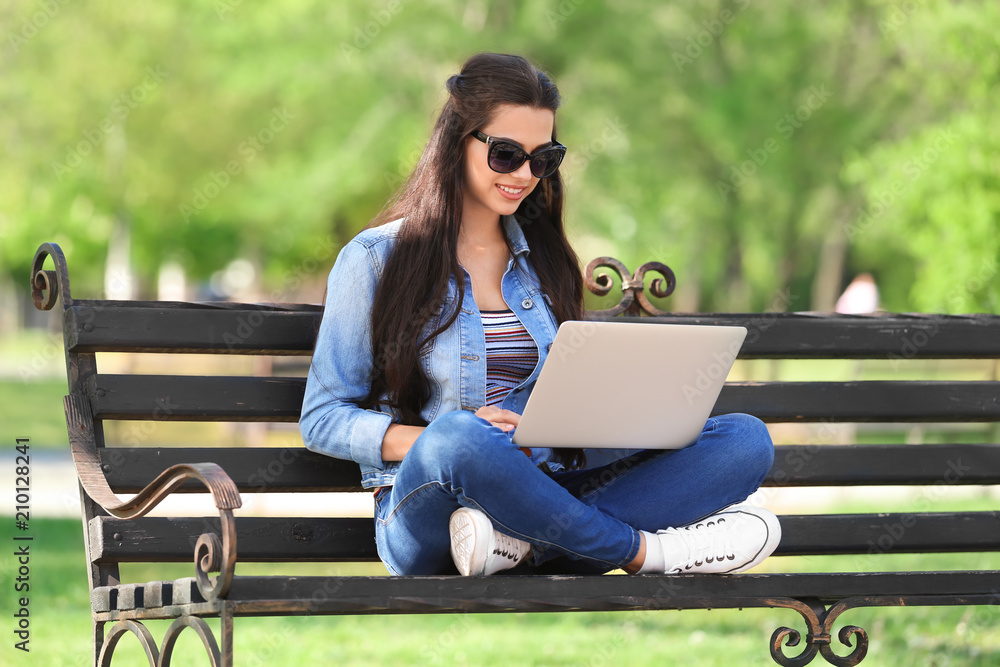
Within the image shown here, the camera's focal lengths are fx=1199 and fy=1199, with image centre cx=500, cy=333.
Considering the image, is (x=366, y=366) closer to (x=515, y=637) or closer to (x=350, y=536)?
(x=350, y=536)

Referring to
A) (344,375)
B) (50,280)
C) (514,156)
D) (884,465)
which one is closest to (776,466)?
(884,465)

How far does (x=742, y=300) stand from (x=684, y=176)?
5.97 meters

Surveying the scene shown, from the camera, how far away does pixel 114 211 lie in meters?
18.6

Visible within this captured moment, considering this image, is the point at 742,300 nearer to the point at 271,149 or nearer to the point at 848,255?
the point at 271,149

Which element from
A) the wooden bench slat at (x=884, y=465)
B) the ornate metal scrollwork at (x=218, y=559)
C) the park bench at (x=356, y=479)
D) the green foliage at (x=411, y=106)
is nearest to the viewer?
the ornate metal scrollwork at (x=218, y=559)

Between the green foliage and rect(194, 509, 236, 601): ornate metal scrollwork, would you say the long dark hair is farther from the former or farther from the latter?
the green foliage

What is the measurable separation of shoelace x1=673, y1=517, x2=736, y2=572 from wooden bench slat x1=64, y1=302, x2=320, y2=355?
1.18m

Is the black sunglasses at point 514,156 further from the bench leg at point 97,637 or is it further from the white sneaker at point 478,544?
the bench leg at point 97,637

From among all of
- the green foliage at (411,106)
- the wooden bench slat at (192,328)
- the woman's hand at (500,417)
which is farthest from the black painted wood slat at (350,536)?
the green foliage at (411,106)

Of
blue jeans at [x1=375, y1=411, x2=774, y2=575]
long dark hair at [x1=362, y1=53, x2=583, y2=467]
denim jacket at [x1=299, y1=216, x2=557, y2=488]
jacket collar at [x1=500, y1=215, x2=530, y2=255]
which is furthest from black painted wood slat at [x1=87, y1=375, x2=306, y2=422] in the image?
jacket collar at [x1=500, y1=215, x2=530, y2=255]

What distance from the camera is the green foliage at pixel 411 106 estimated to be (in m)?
14.5

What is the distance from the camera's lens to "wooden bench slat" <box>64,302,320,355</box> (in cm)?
316

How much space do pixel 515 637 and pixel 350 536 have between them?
1.86 meters

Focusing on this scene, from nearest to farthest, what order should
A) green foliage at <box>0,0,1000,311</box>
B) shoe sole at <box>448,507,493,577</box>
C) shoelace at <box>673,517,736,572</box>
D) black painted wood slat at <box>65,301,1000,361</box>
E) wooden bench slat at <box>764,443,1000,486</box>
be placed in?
1. shoe sole at <box>448,507,493,577</box>
2. shoelace at <box>673,517,736,572</box>
3. black painted wood slat at <box>65,301,1000,361</box>
4. wooden bench slat at <box>764,443,1000,486</box>
5. green foliage at <box>0,0,1000,311</box>
